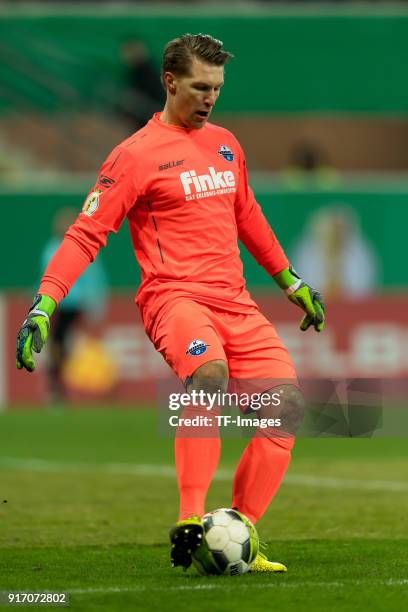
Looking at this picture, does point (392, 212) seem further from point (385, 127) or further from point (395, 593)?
point (395, 593)

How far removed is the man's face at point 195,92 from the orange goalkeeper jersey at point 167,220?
11cm

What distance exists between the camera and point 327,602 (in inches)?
217

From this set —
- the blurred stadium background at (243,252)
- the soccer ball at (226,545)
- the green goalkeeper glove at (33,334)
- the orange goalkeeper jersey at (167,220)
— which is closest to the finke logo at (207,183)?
the orange goalkeeper jersey at (167,220)

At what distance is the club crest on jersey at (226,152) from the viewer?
21.9ft

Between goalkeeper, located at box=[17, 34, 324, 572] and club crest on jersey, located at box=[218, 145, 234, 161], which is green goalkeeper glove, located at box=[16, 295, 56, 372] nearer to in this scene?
goalkeeper, located at box=[17, 34, 324, 572]

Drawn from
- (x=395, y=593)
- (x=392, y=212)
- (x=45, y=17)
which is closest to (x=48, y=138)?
(x=45, y=17)

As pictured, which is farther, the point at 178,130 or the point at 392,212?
the point at 392,212

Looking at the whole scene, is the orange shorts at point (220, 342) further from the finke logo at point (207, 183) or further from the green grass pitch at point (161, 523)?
the green grass pitch at point (161, 523)

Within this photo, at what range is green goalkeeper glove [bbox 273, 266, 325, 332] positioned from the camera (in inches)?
273

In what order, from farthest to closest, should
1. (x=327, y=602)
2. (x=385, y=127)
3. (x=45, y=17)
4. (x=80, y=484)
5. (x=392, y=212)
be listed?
(x=385, y=127)
(x=45, y=17)
(x=392, y=212)
(x=80, y=484)
(x=327, y=602)

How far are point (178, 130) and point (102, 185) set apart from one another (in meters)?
0.48

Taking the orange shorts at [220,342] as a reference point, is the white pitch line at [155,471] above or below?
below

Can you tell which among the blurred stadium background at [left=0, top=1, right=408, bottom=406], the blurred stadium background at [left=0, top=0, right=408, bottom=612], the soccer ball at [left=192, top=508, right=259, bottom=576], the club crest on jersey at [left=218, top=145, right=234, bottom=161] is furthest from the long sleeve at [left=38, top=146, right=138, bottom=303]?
the blurred stadium background at [left=0, top=1, right=408, bottom=406]

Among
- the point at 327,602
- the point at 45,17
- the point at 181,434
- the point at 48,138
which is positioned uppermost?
the point at 45,17
